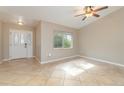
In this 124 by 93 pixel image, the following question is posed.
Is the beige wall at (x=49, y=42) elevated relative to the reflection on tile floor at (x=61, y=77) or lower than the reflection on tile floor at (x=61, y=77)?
elevated

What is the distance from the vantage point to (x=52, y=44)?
592 centimetres

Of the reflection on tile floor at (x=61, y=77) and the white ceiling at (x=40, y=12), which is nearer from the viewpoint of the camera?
the reflection on tile floor at (x=61, y=77)

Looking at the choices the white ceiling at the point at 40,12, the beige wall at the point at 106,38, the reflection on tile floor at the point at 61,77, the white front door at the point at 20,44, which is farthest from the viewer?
the white front door at the point at 20,44

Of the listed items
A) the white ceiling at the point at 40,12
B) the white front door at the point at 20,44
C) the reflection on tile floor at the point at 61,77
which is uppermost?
the white ceiling at the point at 40,12

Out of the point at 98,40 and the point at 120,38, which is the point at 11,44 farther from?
the point at 120,38

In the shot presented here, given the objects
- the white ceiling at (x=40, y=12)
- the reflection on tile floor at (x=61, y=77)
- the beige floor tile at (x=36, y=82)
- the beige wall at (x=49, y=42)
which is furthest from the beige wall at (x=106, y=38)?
the beige floor tile at (x=36, y=82)

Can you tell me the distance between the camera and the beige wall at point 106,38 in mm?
4936

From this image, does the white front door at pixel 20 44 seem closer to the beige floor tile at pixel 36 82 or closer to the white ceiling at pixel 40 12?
the white ceiling at pixel 40 12

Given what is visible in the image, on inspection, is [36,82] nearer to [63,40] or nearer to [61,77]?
[61,77]

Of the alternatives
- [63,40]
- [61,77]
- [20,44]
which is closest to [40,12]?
[61,77]

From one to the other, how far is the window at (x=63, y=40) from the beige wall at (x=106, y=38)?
39.8 inches
